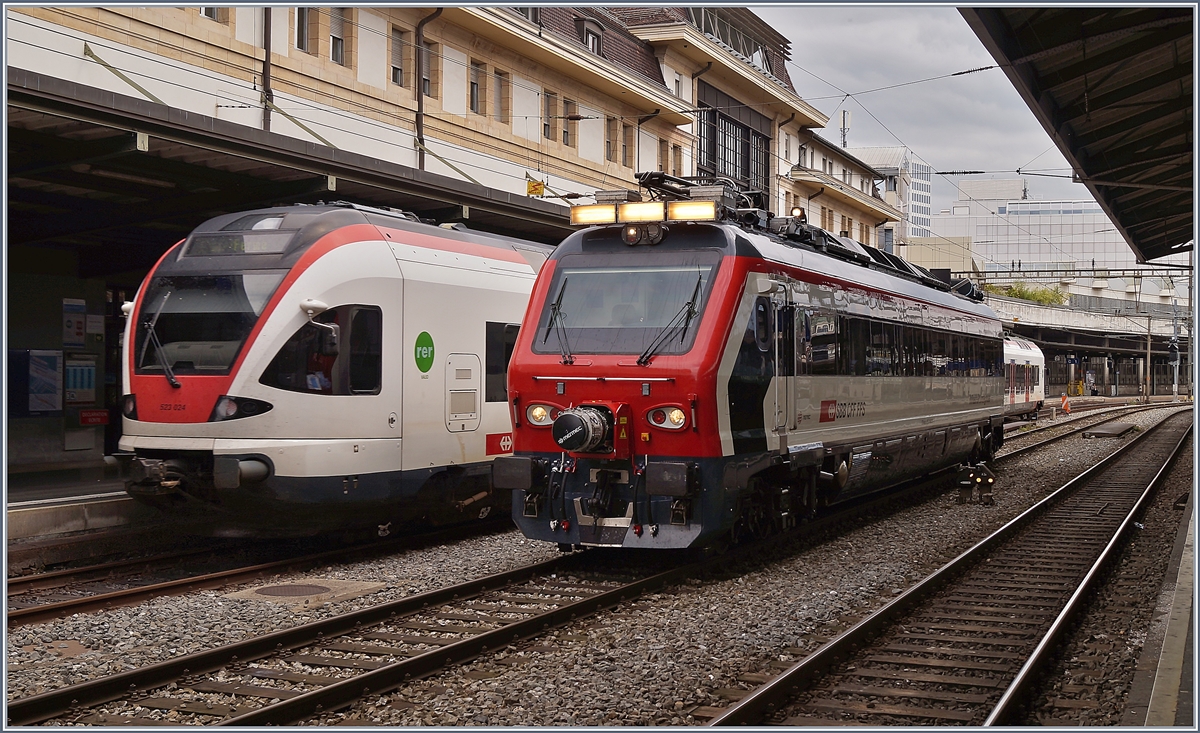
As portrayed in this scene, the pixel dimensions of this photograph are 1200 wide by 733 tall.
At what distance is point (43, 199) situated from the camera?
14.8 metres

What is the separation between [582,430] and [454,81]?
16.8 m

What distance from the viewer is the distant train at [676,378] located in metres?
9.80

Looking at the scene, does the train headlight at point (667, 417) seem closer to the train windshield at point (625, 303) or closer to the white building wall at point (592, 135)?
the train windshield at point (625, 303)

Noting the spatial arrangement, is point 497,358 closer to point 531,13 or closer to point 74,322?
point 74,322

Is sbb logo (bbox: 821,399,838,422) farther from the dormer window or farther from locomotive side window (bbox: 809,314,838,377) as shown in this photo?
the dormer window

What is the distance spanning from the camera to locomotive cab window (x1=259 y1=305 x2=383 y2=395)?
1059 cm

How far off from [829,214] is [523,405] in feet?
134

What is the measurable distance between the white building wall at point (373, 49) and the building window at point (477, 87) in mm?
2977

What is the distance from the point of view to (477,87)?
2586 centimetres

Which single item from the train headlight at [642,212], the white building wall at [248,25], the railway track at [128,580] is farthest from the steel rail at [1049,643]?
the white building wall at [248,25]

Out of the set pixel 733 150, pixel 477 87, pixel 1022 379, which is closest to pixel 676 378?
pixel 477 87

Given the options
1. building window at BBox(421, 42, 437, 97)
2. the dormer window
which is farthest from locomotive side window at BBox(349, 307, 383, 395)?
the dormer window

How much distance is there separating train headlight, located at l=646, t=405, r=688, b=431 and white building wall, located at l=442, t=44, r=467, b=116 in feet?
53.4

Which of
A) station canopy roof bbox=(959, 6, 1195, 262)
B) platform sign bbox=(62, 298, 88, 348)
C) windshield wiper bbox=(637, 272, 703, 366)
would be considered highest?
station canopy roof bbox=(959, 6, 1195, 262)
